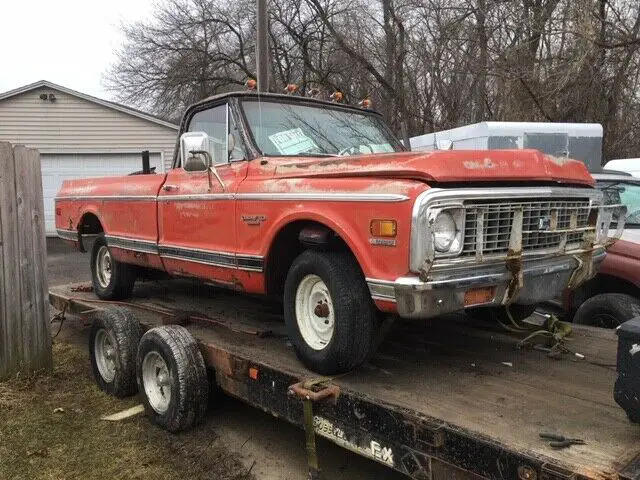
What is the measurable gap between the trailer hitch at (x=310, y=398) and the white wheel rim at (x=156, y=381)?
53.1 inches

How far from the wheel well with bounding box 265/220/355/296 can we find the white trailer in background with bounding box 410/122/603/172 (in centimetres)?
665

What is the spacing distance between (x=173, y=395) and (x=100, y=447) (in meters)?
0.60

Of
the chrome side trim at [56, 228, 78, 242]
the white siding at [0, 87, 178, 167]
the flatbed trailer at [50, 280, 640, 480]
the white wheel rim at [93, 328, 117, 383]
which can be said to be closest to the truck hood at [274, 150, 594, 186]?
the flatbed trailer at [50, 280, 640, 480]

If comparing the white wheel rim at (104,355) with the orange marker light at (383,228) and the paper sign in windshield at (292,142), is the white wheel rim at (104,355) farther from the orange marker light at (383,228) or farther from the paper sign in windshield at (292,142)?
the orange marker light at (383,228)

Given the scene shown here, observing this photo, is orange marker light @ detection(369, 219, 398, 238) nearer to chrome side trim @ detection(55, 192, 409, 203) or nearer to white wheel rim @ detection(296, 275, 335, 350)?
chrome side trim @ detection(55, 192, 409, 203)

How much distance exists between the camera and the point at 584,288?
17.6 ft

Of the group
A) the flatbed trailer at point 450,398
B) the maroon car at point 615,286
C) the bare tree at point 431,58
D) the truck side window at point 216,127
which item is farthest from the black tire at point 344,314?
the bare tree at point 431,58

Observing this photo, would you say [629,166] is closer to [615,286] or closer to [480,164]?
[615,286]

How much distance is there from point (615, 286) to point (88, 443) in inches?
171

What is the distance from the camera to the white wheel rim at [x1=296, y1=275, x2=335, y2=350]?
11.0ft

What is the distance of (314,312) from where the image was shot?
345cm

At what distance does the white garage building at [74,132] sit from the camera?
16484mm

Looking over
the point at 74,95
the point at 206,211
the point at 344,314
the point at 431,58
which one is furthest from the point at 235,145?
the point at 431,58

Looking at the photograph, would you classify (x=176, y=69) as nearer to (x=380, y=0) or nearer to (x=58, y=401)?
(x=380, y=0)
